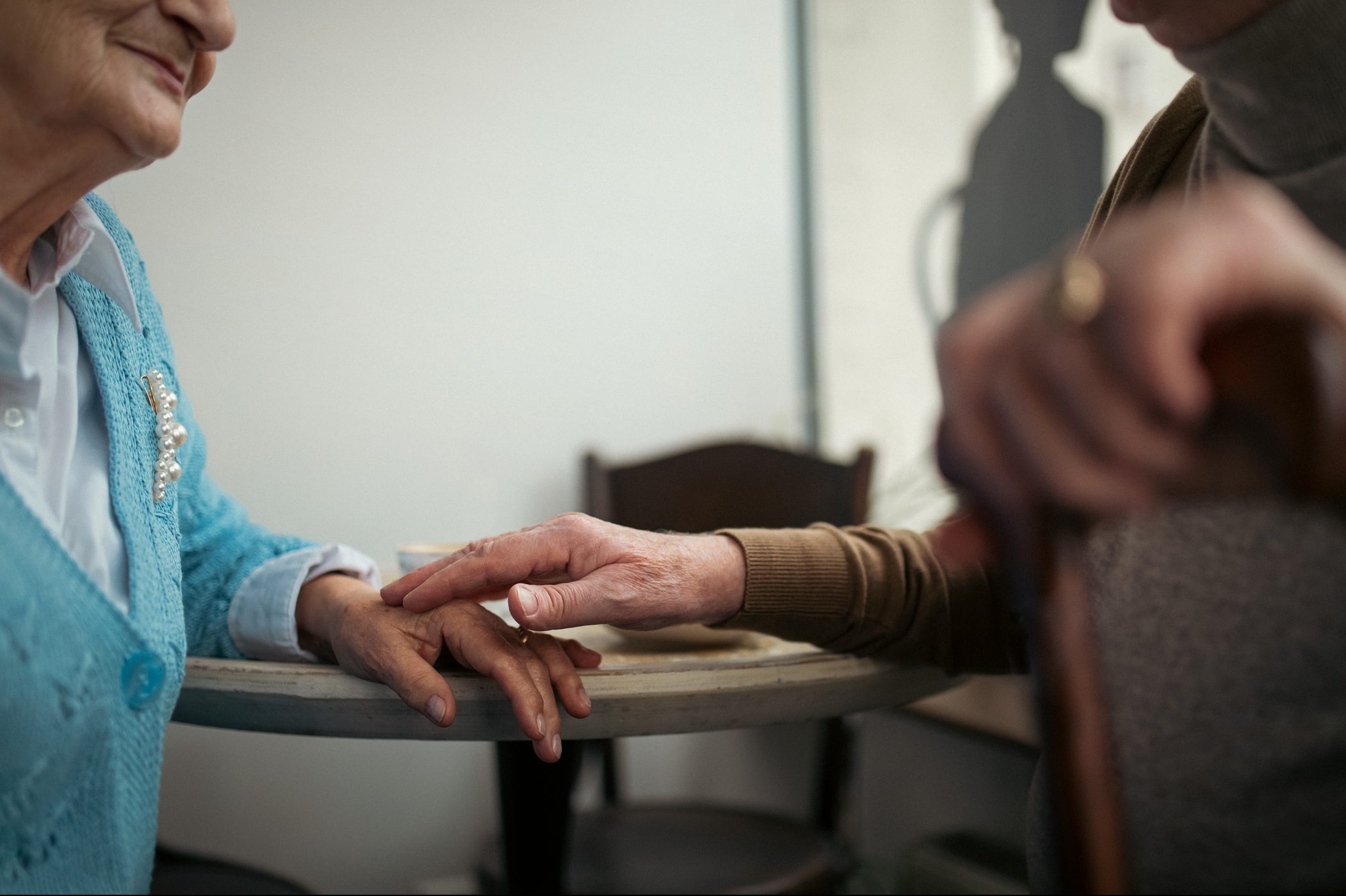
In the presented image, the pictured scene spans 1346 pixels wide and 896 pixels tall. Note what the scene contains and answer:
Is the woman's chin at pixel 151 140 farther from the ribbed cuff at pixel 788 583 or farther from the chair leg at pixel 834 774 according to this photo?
the chair leg at pixel 834 774

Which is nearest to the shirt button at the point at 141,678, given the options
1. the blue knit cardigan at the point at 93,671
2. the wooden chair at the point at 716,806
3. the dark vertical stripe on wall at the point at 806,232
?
the blue knit cardigan at the point at 93,671

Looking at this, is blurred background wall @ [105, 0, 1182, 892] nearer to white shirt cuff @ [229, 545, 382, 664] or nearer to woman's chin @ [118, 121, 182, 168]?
white shirt cuff @ [229, 545, 382, 664]

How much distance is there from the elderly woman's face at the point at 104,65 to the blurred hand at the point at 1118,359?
0.64 m

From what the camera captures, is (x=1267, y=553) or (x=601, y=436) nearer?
(x=1267, y=553)

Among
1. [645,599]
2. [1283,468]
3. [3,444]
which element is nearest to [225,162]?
[3,444]

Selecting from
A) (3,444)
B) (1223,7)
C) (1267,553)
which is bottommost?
(1267,553)

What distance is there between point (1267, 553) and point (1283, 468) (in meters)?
0.26

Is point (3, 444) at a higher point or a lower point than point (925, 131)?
lower

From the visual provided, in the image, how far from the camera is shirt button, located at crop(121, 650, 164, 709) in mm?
672

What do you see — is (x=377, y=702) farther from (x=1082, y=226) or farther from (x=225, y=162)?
(x=1082, y=226)

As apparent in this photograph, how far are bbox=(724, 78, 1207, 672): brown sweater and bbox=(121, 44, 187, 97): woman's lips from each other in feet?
1.91

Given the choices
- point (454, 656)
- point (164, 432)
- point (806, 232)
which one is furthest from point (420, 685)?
point (806, 232)

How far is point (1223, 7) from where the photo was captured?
0.64 meters

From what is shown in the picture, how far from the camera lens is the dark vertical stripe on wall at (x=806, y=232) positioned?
2.45 metres
